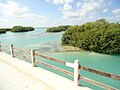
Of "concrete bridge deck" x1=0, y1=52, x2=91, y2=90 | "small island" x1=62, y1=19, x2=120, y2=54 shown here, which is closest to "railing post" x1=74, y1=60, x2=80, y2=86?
"concrete bridge deck" x1=0, y1=52, x2=91, y2=90

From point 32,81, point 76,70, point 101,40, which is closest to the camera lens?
point 76,70

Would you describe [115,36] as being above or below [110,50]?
above

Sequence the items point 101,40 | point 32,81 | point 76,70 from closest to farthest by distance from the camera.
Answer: point 76,70 → point 32,81 → point 101,40

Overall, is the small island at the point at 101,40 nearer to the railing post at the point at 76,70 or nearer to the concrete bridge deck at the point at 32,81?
the concrete bridge deck at the point at 32,81

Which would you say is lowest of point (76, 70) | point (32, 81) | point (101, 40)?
point (32, 81)

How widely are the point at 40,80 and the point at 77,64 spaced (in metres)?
1.78

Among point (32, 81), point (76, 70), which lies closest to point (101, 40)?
point (76, 70)

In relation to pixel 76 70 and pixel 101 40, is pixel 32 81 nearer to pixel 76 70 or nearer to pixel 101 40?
pixel 76 70

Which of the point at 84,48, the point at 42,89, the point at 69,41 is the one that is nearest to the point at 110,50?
the point at 84,48

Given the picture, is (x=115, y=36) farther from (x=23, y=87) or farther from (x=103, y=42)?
(x=23, y=87)

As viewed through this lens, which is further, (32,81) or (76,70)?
(32,81)

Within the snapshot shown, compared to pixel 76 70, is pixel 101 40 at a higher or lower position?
higher

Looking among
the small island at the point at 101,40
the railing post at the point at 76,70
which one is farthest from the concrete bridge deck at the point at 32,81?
the small island at the point at 101,40

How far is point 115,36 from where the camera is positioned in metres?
15.0
